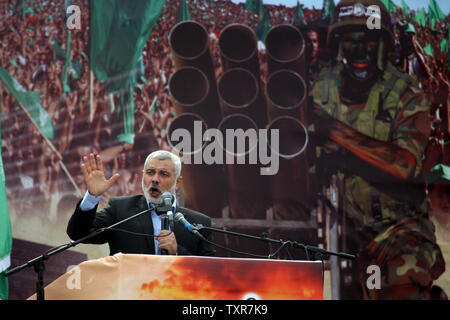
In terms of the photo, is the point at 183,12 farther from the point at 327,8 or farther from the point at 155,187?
the point at 155,187

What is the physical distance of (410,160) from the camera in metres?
4.82

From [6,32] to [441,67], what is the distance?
3.86 meters

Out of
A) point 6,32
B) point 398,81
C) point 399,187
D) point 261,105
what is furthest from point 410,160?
point 6,32

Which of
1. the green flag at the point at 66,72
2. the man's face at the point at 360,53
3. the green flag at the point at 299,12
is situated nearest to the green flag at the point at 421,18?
the man's face at the point at 360,53

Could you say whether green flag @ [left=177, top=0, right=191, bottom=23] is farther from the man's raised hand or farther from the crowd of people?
the man's raised hand

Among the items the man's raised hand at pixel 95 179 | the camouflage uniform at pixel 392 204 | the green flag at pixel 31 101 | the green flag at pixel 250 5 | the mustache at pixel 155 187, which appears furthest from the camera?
the green flag at pixel 31 101

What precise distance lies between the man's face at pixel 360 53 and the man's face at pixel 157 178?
2.75 m

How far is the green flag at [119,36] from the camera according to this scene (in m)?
5.04

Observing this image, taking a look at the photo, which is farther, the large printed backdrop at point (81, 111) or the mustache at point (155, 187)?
the large printed backdrop at point (81, 111)

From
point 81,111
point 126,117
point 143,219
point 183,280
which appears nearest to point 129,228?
point 143,219

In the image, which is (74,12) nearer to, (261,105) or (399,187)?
(261,105)

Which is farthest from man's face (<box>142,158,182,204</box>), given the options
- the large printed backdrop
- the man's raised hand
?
the large printed backdrop

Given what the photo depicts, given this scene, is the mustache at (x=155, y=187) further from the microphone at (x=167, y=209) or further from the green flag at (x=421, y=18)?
the green flag at (x=421, y=18)

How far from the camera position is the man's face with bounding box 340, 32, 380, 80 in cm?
494
